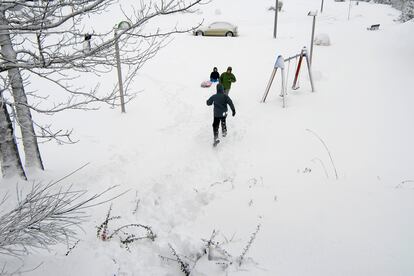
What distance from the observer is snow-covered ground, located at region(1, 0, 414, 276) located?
4238mm

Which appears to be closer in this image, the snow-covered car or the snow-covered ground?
the snow-covered ground

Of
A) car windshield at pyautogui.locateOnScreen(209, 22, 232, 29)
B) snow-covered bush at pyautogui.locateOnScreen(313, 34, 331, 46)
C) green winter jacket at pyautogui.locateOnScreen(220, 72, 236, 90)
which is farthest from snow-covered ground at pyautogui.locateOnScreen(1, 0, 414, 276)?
car windshield at pyautogui.locateOnScreen(209, 22, 232, 29)

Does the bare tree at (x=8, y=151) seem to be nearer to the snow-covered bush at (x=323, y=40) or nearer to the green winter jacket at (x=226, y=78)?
the green winter jacket at (x=226, y=78)

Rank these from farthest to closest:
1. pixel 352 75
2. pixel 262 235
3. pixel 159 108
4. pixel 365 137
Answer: pixel 352 75
pixel 159 108
pixel 365 137
pixel 262 235

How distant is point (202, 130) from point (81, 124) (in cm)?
360

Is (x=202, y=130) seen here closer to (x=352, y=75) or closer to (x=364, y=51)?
(x=352, y=75)

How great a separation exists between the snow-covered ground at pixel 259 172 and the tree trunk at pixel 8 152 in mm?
236

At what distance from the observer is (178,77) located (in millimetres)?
14305

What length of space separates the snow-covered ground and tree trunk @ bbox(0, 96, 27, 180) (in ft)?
0.78

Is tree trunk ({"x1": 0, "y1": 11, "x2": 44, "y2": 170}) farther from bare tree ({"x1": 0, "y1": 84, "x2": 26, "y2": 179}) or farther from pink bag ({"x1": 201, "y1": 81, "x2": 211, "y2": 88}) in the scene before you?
pink bag ({"x1": 201, "y1": 81, "x2": 211, "y2": 88})

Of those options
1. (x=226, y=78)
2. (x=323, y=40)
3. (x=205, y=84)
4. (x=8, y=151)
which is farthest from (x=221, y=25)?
(x=8, y=151)

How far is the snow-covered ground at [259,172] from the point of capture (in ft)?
13.9

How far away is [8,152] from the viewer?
579 cm

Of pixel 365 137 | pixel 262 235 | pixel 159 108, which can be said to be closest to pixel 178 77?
pixel 159 108
